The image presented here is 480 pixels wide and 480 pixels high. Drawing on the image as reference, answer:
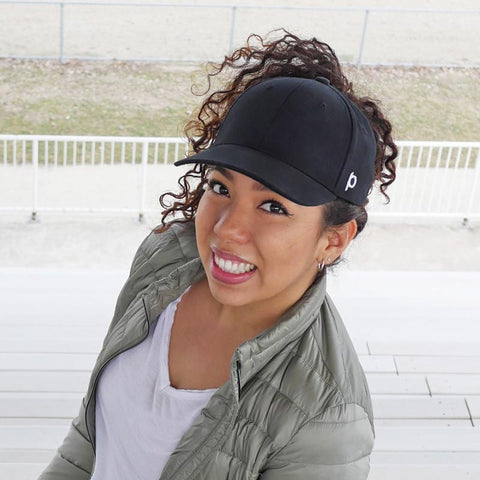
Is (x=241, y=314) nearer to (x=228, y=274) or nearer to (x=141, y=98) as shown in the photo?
(x=228, y=274)

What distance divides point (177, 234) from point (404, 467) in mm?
896

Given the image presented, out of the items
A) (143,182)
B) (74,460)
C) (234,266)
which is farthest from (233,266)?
(143,182)

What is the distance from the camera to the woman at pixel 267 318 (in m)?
0.95

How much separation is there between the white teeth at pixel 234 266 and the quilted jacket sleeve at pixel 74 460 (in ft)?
1.40

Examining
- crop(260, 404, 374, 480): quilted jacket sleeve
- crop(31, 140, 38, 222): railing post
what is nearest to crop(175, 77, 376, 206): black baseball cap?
crop(260, 404, 374, 480): quilted jacket sleeve

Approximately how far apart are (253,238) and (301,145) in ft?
0.37

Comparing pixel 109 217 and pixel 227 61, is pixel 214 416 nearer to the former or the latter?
pixel 227 61

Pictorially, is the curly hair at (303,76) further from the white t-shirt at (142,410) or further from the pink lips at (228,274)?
the white t-shirt at (142,410)

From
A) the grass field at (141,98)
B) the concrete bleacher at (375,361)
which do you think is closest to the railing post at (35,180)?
the concrete bleacher at (375,361)

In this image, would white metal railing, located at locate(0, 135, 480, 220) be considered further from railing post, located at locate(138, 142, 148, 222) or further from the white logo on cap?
the white logo on cap

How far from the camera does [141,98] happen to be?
7445mm

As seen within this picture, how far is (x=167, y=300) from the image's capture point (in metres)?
1.18

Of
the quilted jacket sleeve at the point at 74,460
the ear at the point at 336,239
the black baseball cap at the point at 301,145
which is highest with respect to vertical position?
the black baseball cap at the point at 301,145

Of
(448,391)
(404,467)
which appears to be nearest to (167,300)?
(404,467)
